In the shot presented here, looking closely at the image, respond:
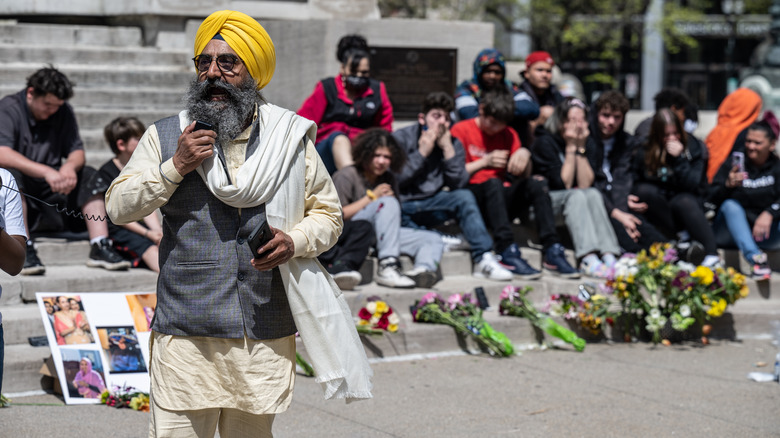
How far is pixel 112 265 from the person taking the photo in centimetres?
672

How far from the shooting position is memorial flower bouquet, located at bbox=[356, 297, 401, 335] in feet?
21.9

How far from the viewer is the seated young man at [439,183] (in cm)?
795

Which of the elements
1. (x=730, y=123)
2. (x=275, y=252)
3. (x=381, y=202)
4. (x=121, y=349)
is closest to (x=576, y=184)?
(x=730, y=123)

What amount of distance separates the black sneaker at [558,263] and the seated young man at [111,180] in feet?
10.6

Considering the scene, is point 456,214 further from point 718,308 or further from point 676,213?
point 718,308

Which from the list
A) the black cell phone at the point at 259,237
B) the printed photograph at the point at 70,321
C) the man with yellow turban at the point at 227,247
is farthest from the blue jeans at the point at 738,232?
the black cell phone at the point at 259,237

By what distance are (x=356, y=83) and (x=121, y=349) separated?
3296 mm

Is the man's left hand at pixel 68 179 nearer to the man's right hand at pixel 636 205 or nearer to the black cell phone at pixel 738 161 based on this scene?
the man's right hand at pixel 636 205

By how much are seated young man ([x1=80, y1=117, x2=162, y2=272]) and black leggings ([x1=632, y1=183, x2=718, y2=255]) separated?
168 inches

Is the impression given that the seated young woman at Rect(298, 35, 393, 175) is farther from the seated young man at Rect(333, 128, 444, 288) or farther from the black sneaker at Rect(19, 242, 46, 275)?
the black sneaker at Rect(19, 242, 46, 275)

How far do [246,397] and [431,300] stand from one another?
377cm

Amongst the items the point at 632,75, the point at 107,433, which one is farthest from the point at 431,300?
the point at 632,75

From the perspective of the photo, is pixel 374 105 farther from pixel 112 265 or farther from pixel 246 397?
pixel 246 397

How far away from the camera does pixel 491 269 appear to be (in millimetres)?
7840
